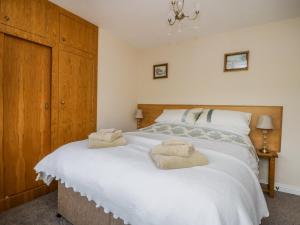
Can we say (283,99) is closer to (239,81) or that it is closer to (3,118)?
(239,81)

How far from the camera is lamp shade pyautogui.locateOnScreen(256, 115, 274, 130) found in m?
2.30

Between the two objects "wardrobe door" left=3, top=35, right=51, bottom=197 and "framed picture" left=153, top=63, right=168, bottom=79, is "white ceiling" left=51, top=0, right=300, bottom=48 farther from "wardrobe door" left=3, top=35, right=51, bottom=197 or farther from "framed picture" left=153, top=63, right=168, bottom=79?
"wardrobe door" left=3, top=35, right=51, bottom=197

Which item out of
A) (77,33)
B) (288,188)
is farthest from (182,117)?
(77,33)

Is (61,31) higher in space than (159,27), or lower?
lower

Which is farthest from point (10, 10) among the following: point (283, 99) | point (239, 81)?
point (283, 99)

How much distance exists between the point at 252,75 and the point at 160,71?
155cm

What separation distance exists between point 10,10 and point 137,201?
2.20 meters

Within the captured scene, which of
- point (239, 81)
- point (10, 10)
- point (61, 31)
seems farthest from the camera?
point (239, 81)

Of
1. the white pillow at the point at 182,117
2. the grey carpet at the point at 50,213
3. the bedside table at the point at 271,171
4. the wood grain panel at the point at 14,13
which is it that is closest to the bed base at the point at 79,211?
the grey carpet at the point at 50,213

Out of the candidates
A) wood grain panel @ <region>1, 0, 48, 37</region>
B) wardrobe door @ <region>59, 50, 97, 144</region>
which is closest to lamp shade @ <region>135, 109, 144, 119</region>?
wardrobe door @ <region>59, 50, 97, 144</region>

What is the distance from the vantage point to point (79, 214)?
1.50 metres

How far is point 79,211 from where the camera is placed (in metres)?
1.50

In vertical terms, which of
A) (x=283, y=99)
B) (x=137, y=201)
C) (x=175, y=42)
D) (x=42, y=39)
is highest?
(x=175, y=42)

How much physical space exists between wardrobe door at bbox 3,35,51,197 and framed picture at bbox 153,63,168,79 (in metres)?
1.85
